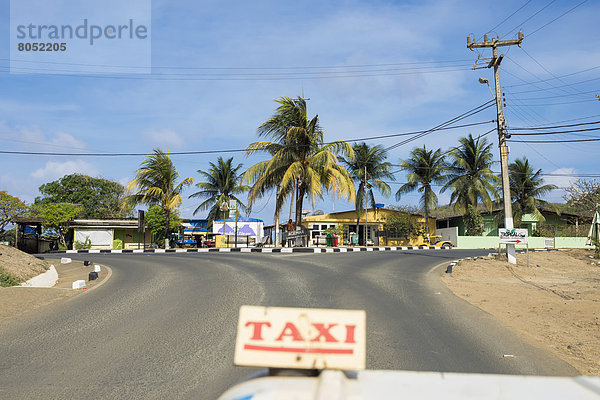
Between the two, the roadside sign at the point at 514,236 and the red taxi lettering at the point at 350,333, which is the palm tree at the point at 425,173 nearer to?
the roadside sign at the point at 514,236

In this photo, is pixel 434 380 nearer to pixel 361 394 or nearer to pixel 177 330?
pixel 361 394

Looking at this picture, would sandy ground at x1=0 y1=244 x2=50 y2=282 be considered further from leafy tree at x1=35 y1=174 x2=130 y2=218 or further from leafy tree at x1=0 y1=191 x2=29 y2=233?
leafy tree at x1=35 y1=174 x2=130 y2=218

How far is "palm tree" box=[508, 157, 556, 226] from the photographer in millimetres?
45469

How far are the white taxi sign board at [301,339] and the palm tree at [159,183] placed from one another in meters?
38.8

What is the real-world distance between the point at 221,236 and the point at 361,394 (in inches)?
1639

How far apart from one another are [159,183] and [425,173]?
25.2 m

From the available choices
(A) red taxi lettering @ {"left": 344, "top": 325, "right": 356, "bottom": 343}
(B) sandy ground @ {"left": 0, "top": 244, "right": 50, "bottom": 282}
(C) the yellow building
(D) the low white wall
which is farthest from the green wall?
(A) red taxi lettering @ {"left": 344, "top": 325, "right": 356, "bottom": 343}

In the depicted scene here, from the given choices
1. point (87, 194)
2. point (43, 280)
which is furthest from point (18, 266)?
point (87, 194)

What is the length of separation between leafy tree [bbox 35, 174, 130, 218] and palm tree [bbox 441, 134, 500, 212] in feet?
119

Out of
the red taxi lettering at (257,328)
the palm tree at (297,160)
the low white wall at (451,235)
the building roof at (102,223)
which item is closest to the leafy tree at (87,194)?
the building roof at (102,223)

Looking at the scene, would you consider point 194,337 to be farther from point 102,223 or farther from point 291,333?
point 102,223

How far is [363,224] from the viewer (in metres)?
47.2

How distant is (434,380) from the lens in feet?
4.44

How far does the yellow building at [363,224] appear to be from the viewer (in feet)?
148
